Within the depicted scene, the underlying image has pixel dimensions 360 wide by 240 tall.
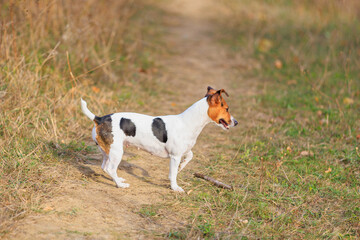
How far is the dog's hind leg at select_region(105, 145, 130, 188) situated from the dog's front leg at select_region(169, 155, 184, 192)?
473 millimetres

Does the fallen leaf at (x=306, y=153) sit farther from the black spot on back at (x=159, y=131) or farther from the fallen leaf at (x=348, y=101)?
the black spot on back at (x=159, y=131)

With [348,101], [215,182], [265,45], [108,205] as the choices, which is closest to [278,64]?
[265,45]

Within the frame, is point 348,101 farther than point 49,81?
Yes

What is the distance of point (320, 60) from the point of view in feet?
30.6

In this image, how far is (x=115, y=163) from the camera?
169 inches

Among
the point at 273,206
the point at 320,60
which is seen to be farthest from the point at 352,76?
the point at 273,206

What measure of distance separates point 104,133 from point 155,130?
20.5 inches

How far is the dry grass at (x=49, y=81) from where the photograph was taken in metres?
4.36

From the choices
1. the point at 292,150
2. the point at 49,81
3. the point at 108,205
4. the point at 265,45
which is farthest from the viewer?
the point at 265,45

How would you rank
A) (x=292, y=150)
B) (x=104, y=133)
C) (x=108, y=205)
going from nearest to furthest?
(x=108, y=205) → (x=104, y=133) → (x=292, y=150)

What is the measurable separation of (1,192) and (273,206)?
106 inches

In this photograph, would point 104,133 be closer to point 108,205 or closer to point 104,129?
point 104,129

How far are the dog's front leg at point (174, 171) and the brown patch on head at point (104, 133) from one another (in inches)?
26.4

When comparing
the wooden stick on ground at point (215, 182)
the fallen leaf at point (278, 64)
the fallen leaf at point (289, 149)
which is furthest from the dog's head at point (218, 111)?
the fallen leaf at point (278, 64)
